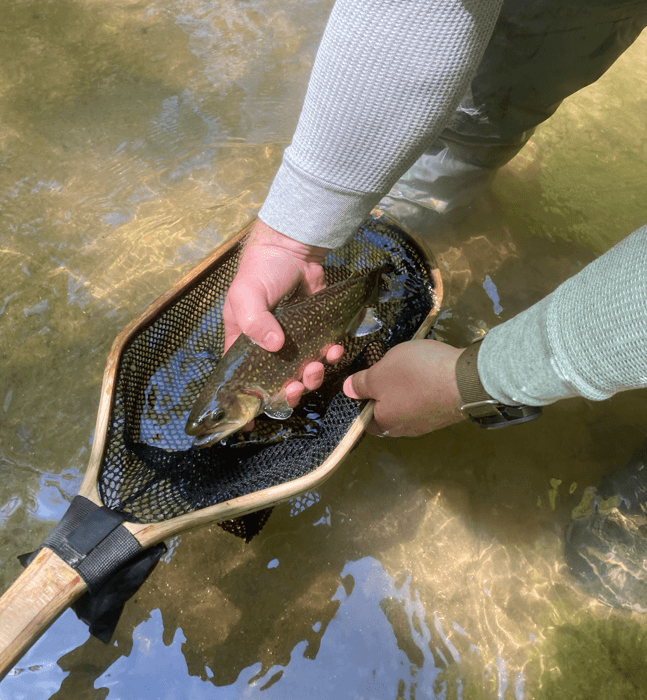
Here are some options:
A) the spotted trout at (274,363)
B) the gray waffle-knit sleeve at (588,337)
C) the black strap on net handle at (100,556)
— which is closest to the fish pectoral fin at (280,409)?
the spotted trout at (274,363)

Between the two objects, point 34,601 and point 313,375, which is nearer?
point 34,601

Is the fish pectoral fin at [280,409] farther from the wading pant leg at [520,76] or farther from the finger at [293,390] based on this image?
the wading pant leg at [520,76]

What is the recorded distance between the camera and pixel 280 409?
1.79m

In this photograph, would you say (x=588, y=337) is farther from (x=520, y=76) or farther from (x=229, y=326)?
(x=520, y=76)

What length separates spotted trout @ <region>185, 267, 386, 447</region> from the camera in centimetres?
160

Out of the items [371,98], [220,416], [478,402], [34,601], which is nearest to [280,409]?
[220,416]

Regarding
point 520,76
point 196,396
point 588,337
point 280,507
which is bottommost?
point 280,507

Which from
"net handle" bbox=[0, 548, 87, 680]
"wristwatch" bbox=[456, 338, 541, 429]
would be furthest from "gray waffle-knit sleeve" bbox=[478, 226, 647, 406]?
"net handle" bbox=[0, 548, 87, 680]

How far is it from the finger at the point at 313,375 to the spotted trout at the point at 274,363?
35 mm

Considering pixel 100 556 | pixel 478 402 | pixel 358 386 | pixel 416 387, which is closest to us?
pixel 100 556

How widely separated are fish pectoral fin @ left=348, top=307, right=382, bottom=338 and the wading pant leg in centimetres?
106

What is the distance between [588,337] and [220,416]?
106 centimetres

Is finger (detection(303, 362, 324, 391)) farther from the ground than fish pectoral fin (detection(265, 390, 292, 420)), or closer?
farther from the ground

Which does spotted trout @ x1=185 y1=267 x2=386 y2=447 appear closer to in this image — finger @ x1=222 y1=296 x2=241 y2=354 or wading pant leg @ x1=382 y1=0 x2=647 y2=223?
finger @ x1=222 y1=296 x2=241 y2=354
